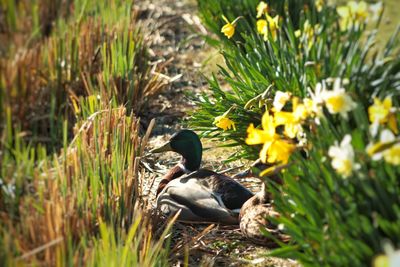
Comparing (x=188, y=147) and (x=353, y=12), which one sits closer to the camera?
(x=353, y=12)

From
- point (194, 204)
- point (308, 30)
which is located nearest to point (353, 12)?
point (308, 30)

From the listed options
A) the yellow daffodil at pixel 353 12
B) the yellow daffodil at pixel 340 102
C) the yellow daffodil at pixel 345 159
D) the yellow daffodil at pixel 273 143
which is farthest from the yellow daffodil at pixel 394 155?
the yellow daffodil at pixel 353 12

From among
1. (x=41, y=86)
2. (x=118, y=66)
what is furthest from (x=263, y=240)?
(x=41, y=86)

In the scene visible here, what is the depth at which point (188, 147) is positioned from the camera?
3.73 meters

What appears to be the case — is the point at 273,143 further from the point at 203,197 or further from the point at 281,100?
the point at 203,197

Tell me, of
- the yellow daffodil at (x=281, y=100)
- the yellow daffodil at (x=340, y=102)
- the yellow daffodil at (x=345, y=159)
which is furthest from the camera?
the yellow daffodil at (x=281, y=100)

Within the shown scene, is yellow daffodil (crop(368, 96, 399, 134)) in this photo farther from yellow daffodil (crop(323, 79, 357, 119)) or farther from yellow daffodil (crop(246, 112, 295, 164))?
yellow daffodil (crop(246, 112, 295, 164))

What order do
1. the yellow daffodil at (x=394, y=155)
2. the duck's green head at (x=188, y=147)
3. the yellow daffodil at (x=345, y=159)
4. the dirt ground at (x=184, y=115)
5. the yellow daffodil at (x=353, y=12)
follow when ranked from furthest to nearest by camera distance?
the duck's green head at (x=188, y=147) < the dirt ground at (x=184, y=115) < the yellow daffodil at (x=353, y=12) < the yellow daffodil at (x=345, y=159) < the yellow daffodil at (x=394, y=155)

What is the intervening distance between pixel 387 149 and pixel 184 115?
2713 millimetres

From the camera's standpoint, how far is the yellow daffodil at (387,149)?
7.25 feet

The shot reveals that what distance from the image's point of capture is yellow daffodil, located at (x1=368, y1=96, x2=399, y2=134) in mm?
2396

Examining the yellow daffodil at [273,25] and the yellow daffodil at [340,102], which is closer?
the yellow daffodil at [340,102]

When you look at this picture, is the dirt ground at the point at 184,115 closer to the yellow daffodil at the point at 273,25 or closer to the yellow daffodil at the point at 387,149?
the yellow daffodil at the point at 273,25

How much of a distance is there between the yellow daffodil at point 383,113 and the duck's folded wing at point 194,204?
1.05 metres
